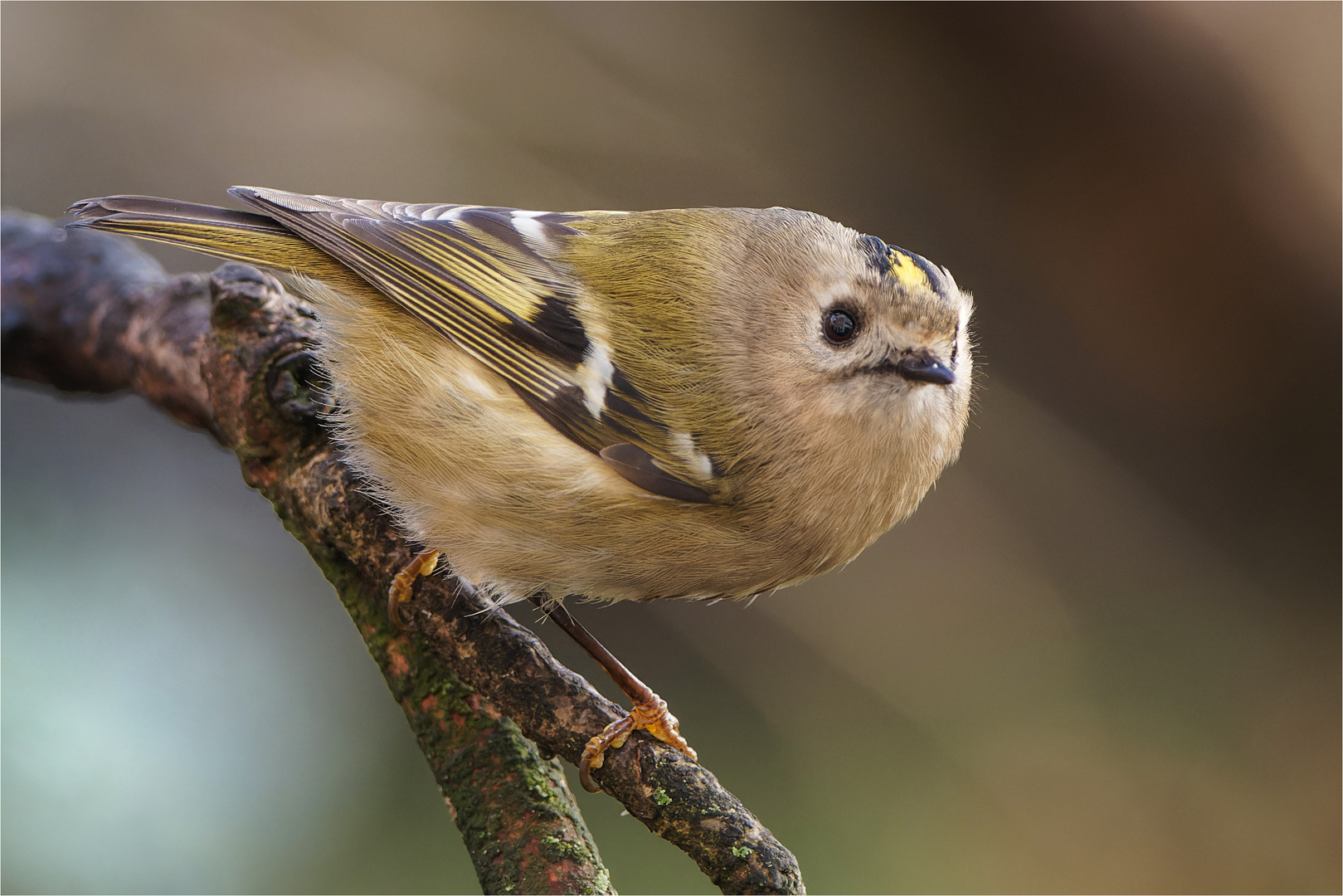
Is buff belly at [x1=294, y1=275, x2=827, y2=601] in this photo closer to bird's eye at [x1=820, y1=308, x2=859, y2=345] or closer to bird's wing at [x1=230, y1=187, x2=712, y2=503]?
bird's wing at [x1=230, y1=187, x2=712, y2=503]

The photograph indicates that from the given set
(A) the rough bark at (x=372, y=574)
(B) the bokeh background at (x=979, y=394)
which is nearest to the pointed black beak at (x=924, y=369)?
(A) the rough bark at (x=372, y=574)

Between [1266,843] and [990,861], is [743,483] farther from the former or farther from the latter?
[1266,843]

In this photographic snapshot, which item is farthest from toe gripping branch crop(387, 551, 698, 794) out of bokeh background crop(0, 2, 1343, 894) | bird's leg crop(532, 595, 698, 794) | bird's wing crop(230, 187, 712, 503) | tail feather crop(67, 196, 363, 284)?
bokeh background crop(0, 2, 1343, 894)

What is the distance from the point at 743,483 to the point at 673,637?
1.37 metres

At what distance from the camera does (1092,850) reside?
8.46ft

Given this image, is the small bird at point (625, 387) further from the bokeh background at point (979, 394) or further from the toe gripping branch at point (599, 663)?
the bokeh background at point (979, 394)

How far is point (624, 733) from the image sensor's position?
1251 millimetres

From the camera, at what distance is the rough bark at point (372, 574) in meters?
1.19

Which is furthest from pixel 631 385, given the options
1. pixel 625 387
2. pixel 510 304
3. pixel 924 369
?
pixel 924 369

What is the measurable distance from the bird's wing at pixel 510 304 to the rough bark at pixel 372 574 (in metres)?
0.20

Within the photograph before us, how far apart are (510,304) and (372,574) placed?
0.44m

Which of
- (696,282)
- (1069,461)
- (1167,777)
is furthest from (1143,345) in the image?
(696,282)

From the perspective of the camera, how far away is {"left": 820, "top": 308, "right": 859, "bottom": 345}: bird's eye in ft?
4.53

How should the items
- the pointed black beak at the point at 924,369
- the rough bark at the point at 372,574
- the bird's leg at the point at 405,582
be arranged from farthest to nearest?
the bird's leg at the point at 405,582 → the pointed black beak at the point at 924,369 → the rough bark at the point at 372,574
